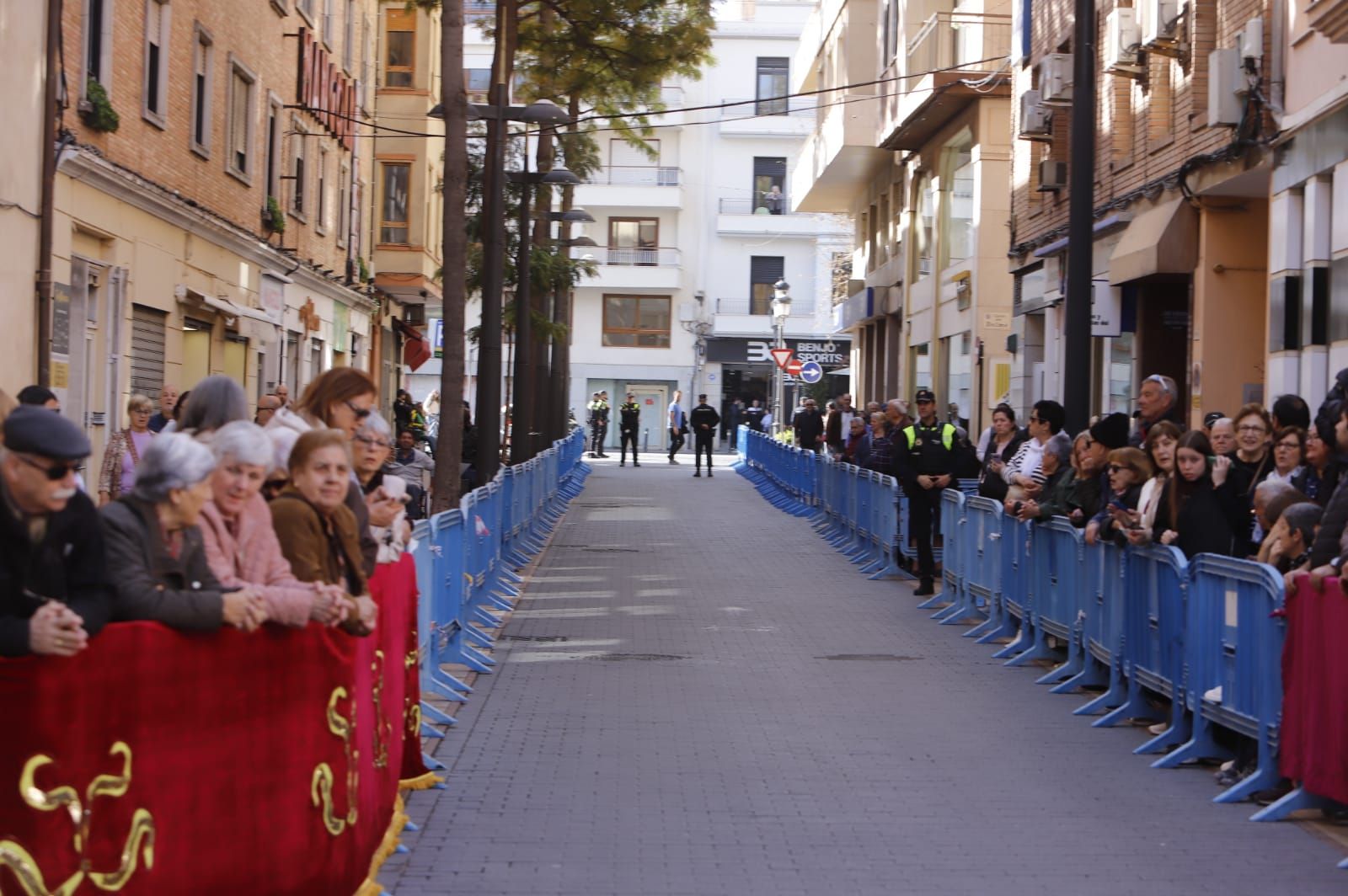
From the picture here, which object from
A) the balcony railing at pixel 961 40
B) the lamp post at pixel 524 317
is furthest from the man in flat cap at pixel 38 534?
the balcony railing at pixel 961 40

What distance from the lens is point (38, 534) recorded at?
16.0 ft

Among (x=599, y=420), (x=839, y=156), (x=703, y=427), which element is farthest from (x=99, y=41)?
(x=599, y=420)

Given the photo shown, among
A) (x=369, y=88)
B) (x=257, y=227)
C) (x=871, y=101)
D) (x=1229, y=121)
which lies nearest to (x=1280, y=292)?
(x=1229, y=121)

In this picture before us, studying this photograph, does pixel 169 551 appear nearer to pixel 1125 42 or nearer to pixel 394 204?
pixel 1125 42

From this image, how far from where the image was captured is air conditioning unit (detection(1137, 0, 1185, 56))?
2102 centimetres

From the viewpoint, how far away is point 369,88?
1610 inches

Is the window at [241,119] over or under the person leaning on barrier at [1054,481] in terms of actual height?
over

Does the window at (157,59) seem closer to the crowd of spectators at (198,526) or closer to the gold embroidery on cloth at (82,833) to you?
the crowd of spectators at (198,526)

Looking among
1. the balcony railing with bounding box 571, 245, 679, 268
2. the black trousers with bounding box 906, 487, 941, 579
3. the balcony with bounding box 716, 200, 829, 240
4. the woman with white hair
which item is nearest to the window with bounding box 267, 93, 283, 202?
the black trousers with bounding box 906, 487, 941, 579

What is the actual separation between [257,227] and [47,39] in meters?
12.0

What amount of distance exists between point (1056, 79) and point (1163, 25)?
11.0 feet

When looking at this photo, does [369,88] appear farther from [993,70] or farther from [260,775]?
[260,775]

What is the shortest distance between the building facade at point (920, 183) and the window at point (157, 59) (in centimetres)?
1184

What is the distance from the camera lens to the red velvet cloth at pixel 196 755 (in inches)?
191
